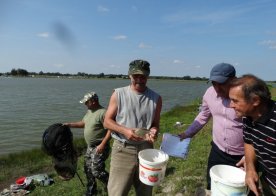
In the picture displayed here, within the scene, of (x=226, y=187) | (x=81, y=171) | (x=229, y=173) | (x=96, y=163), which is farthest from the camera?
(x=81, y=171)

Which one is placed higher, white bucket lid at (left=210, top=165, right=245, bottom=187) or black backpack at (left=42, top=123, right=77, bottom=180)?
white bucket lid at (left=210, top=165, right=245, bottom=187)

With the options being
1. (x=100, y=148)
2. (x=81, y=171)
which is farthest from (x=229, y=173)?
(x=81, y=171)

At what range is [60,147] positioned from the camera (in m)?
5.50

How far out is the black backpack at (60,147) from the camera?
5.48 meters

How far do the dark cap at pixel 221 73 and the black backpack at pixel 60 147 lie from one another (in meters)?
3.16

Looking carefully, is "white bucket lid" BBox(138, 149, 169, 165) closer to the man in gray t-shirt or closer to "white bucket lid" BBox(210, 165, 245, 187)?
the man in gray t-shirt

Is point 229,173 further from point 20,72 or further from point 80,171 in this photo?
point 20,72

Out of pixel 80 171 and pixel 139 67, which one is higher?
pixel 139 67

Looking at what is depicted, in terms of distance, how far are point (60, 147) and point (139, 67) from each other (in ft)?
8.84

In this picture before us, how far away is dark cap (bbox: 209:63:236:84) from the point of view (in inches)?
134

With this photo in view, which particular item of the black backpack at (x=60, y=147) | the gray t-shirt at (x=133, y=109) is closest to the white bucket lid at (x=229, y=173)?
the gray t-shirt at (x=133, y=109)

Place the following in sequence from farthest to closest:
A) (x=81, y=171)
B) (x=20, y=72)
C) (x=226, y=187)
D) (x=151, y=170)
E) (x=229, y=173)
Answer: (x=20, y=72)
(x=81, y=171)
(x=151, y=170)
(x=229, y=173)
(x=226, y=187)

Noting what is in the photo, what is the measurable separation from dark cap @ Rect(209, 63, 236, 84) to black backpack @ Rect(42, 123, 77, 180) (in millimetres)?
3161

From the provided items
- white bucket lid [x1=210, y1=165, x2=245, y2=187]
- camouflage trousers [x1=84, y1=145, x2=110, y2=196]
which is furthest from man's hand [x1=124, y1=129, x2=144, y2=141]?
camouflage trousers [x1=84, y1=145, x2=110, y2=196]
